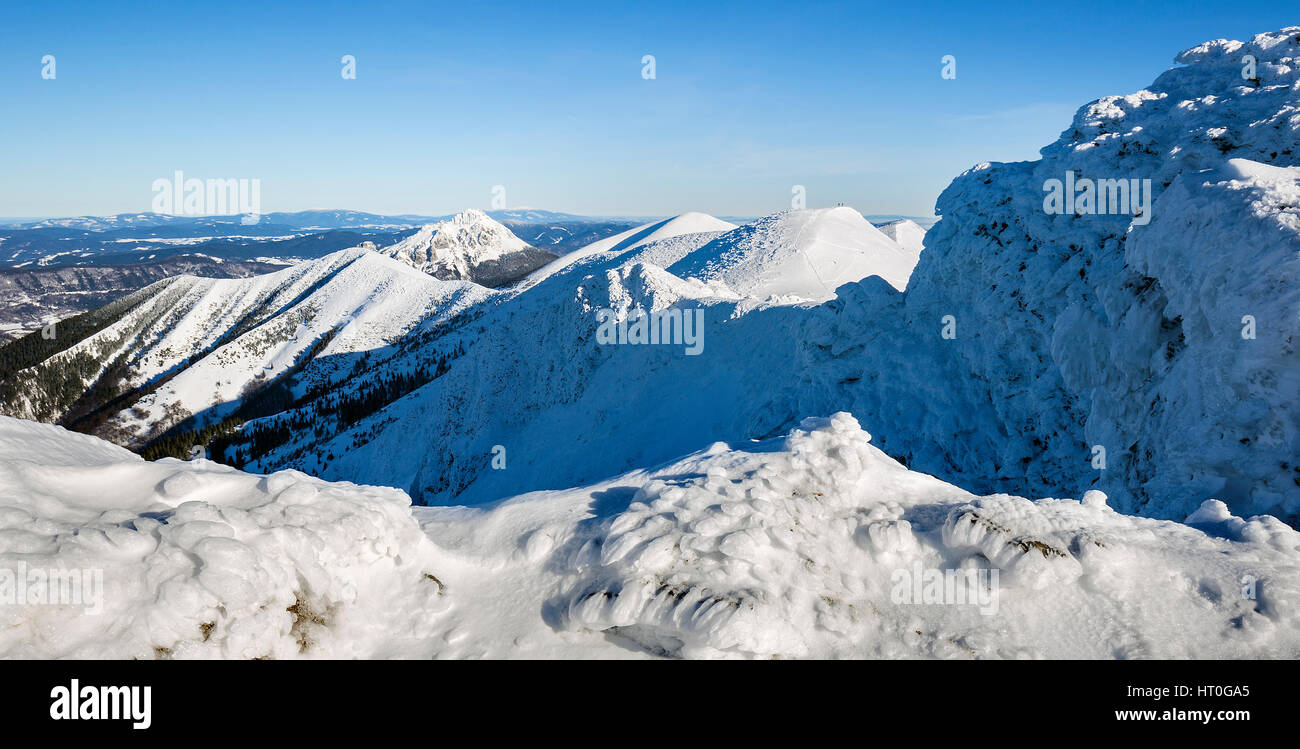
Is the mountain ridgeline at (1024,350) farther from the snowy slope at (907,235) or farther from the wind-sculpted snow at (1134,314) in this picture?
the snowy slope at (907,235)

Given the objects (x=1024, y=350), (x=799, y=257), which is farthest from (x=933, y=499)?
(x=799, y=257)

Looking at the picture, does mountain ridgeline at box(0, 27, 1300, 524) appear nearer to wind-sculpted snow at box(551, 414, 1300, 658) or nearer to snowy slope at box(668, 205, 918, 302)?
snowy slope at box(668, 205, 918, 302)

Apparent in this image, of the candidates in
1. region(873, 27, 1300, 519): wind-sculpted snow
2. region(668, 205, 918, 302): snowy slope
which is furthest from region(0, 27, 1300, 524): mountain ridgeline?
region(668, 205, 918, 302): snowy slope

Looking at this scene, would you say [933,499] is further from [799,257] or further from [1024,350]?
[799,257]
